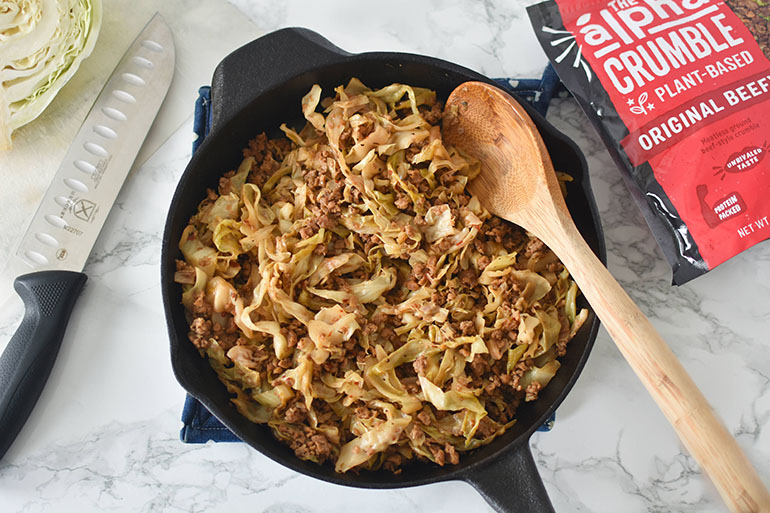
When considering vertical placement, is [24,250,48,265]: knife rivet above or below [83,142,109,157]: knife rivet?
below

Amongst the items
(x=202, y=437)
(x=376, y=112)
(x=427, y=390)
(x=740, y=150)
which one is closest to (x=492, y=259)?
(x=427, y=390)

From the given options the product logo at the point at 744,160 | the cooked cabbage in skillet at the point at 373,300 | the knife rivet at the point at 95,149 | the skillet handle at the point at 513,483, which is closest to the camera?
the skillet handle at the point at 513,483

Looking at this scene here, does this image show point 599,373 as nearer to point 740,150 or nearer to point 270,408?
point 740,150

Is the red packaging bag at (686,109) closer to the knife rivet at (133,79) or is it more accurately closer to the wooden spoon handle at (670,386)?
the wooden spoon handle at (670,386)

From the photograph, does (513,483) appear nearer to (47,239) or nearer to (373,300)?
(373,300)

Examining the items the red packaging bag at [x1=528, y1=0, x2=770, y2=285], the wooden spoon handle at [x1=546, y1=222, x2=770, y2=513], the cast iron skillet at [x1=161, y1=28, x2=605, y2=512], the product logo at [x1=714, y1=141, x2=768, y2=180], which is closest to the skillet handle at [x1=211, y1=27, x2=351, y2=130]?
the cast iron skillet at [x1=161, y1=28, x2=605, y2=512]

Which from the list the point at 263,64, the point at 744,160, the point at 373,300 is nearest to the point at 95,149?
the point at 263,64

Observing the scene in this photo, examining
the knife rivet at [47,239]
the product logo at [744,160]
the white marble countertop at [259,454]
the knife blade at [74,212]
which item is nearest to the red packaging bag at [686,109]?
the product logo at [744,160]

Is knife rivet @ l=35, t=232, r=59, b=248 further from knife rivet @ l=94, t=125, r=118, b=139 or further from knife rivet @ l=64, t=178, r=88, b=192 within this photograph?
knife rivet @ l=94, t=125, r=118, b=139
